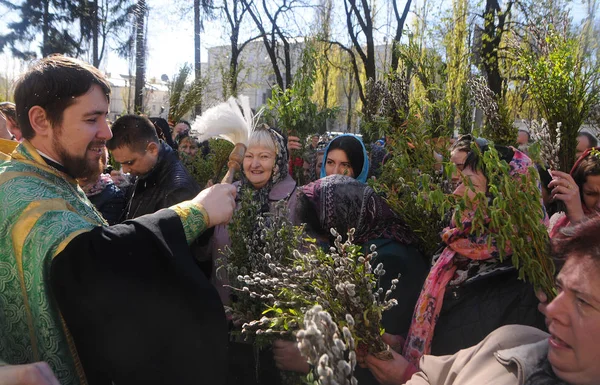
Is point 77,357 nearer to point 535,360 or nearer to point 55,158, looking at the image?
point 55,158

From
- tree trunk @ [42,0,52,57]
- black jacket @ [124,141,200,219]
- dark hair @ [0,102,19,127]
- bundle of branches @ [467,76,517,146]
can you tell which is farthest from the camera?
tree trunk @ [42,0,52,57]

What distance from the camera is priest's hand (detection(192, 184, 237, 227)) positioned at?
1.87 meters

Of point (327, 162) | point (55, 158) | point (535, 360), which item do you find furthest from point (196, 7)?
point (535, 360)

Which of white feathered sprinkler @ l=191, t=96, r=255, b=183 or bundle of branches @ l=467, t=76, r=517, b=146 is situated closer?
white feathered sprinkler @ l=191, t=96, r=255, b=183

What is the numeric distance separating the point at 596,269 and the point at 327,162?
2.46 metres

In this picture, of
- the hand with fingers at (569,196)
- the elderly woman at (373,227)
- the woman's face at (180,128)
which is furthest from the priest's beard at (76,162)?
the woman's face at (180,128)

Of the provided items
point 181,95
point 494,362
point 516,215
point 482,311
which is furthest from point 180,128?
point 494,362

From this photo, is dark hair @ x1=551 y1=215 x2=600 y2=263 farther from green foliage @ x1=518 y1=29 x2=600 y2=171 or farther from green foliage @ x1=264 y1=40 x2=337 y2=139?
green foliage @ x1=264 y1=40 x2=337 y2=139

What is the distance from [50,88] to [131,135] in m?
1.58

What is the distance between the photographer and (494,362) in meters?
1.53

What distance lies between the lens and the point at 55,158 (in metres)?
1.80

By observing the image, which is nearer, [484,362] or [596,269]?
[596,269]

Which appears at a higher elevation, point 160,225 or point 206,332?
point 160,225

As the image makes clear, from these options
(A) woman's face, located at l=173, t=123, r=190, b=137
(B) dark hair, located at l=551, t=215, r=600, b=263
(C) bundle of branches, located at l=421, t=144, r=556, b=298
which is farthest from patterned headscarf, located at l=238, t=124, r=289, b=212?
(A) woman's face, located at l=173, t=123, r=190, b=137
